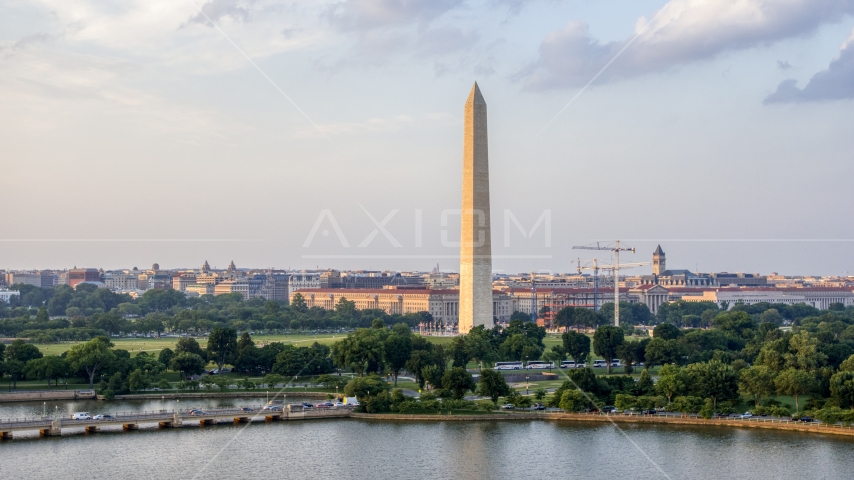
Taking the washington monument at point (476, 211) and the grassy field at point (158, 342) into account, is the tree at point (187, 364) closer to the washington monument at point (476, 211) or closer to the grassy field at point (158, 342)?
the grassy field at point (158, 342)

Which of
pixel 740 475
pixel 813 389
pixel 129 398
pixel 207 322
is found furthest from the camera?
pixel 207 322

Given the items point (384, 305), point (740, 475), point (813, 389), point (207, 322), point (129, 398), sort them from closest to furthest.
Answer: point (740, 475) < point (813, 389) < point (129, 398) < point (207, 322) < point (384, 305)

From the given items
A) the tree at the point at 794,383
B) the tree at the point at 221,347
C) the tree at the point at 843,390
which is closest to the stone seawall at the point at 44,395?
the tree at the point at 221,347

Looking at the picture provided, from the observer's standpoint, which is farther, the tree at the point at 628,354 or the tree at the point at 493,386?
the tree at the point at 628,354

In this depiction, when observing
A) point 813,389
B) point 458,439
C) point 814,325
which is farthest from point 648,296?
point 458,439

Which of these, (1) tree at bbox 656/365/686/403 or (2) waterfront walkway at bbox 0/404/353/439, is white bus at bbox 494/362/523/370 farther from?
(2) waterfront walkway at bbox 0/404/353/439

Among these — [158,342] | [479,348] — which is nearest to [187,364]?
[479,348]

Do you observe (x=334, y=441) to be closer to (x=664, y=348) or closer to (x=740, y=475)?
(x=740, y=475)

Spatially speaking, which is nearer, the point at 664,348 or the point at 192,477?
the point at 192,477
